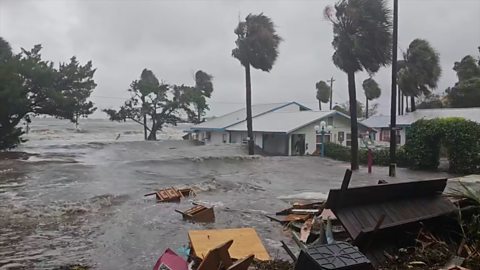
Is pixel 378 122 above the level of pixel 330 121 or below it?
above

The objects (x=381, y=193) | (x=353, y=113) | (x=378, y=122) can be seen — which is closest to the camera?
(x=381, y=193)

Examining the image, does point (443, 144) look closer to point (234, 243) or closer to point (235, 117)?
point (234, 243)

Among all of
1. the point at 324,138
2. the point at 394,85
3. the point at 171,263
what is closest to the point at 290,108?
the point at 324,138

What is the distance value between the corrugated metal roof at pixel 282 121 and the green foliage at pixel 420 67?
926cm

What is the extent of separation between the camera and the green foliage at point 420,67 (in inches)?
1467

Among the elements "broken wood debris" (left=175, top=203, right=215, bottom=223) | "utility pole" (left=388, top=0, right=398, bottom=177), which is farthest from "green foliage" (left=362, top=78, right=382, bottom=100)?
"broken wood debris" (left=175, top=203, right=215, bottom=223)

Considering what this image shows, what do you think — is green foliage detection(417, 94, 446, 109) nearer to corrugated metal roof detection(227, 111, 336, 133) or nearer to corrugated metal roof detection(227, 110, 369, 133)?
corrugated metal roof detection(227, 110, 369, 133)

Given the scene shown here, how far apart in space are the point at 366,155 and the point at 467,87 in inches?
903

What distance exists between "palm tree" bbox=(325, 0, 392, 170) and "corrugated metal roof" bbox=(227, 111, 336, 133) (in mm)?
9013

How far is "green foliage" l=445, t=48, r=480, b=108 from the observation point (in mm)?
42931

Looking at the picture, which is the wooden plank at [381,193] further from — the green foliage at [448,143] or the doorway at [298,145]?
the doorway at [298,145]

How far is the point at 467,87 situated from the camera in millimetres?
43188

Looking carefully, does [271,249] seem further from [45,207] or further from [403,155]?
[403,155]

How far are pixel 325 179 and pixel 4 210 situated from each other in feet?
40.6
